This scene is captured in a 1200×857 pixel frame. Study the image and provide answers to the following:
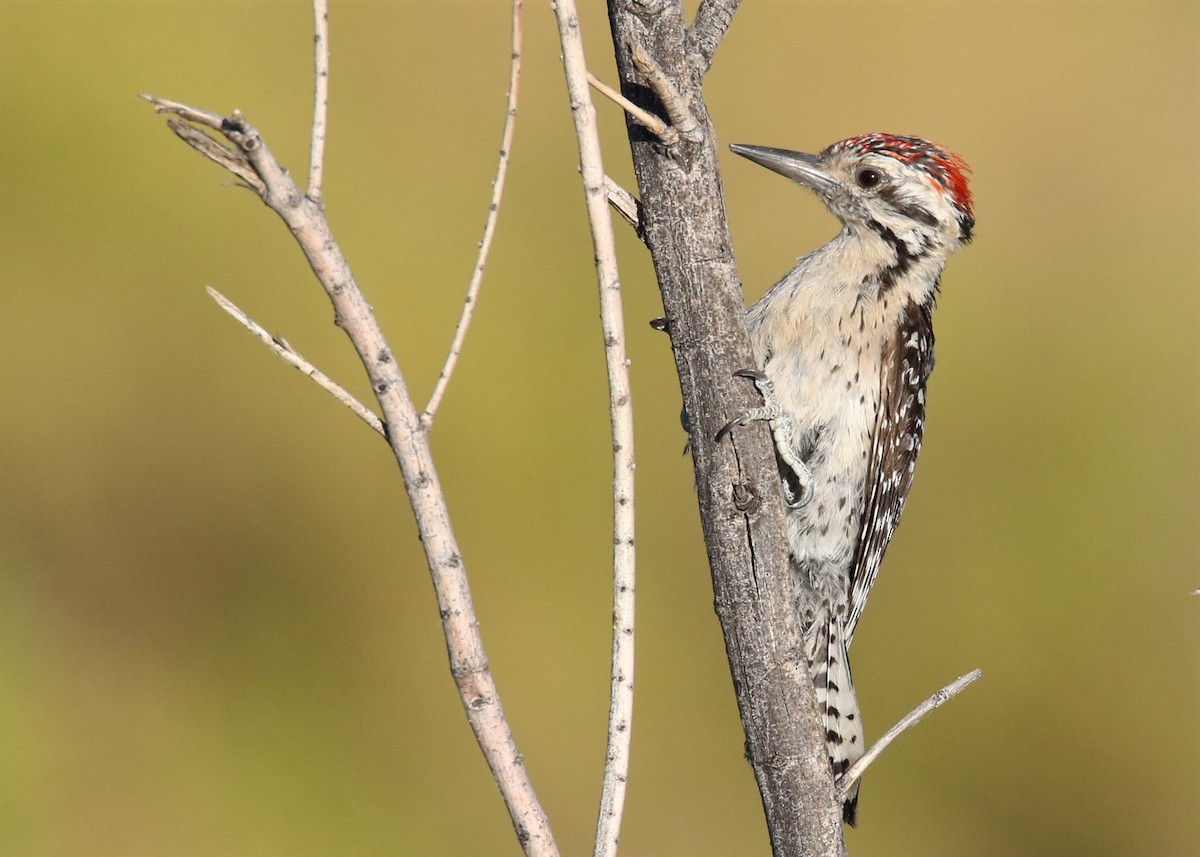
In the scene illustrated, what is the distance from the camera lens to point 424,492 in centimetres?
145

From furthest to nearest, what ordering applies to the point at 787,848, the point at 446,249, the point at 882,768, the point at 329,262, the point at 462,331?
the point at 446,249
the point at 882,768
the point at 787,848
the point at 462,331
the point at 329,262

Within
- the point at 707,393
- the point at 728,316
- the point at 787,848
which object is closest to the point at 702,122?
the point at 728,316

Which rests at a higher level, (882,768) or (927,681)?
(927,681)

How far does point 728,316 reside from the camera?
181 centimetres

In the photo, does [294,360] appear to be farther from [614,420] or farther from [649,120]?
[649,120]

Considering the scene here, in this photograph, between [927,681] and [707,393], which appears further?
[927,681]

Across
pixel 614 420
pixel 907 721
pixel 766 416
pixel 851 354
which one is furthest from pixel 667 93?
pixel 851 354

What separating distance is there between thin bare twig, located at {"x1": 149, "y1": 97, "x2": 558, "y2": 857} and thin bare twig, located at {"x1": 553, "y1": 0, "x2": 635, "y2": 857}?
13cm

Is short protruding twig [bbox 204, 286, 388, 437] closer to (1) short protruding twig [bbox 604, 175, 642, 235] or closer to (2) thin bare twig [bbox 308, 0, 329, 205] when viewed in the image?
(2) thin bare twig [bbox 308, 0, 329, 205]

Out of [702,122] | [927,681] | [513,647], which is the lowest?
[927,681]

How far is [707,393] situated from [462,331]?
50cm

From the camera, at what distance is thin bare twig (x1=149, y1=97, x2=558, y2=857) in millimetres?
1345

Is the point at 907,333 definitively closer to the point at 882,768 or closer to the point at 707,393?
the point at 707,393

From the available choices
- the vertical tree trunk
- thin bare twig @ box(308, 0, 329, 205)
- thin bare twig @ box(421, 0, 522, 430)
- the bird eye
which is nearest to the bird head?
the bird eye
